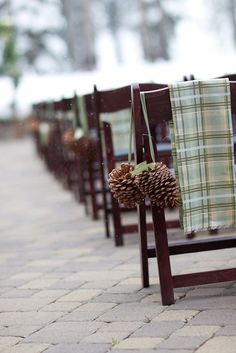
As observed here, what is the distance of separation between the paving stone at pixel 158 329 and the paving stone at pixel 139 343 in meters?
0.04

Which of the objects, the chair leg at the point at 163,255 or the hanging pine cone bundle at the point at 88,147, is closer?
the chair leg at the point at 163,255

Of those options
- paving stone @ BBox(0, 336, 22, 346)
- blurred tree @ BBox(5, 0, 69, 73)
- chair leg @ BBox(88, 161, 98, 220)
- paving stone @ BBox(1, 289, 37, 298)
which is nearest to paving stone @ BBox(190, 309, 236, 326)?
paving stone @ BBox(0, 336, 22, 346)

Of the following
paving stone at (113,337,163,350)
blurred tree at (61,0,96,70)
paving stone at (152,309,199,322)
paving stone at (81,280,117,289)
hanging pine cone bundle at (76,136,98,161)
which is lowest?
paving stone at (81,280,117,289)

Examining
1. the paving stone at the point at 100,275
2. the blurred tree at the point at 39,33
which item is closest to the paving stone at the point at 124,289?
the paving stone at the point at 100,275

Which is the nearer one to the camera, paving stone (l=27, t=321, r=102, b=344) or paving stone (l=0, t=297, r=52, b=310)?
paving stone (l=27, t=321, r=102, b=344)

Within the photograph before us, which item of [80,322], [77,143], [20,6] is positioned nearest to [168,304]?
[80,322]

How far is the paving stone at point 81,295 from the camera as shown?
334 centimetres

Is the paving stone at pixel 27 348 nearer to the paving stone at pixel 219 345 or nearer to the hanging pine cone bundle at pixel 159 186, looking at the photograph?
the paving stone at pixel 219 345

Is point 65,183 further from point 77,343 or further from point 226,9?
point 226,9

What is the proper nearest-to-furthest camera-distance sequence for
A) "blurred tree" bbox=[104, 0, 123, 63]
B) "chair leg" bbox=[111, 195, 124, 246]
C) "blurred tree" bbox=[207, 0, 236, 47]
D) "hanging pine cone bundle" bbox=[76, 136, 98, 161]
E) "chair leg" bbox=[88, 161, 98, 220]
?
"chair leg" bbox=[111, 195, 124, 246]
"hanging pine cone bundle" bbox=[76, 136, 98, 161]
"chair leg" bbox=[88, 161, 98, 220]
"blurred tree" bbox=[104, 0, 123, 63]
"blurred tree" bbox=[207, 0, 236, 47]

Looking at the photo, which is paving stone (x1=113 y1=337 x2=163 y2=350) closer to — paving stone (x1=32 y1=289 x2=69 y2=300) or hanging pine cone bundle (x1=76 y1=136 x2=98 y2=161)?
paving stone (x1=32 y1=289 x2=69 y2=300)

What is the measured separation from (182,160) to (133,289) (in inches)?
28.3

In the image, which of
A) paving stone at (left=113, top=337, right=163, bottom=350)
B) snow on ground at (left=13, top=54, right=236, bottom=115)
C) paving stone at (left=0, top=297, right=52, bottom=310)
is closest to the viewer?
paving stone at (left=113, top=337, right=163, bottom=350)

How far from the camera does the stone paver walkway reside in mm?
2596
